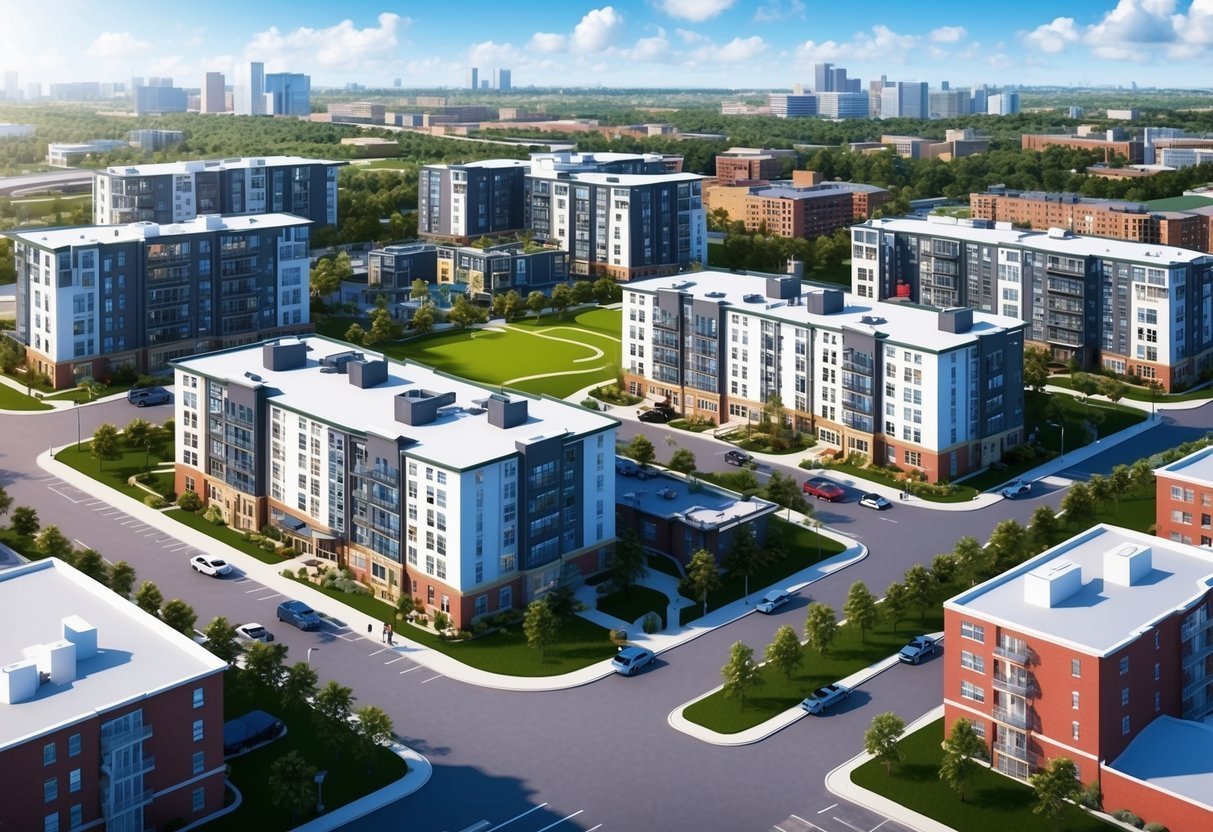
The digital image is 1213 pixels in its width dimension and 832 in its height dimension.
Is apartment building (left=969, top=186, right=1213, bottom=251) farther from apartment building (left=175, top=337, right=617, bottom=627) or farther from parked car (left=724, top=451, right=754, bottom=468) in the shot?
apartment building (left=175, top=337, right=617, bottom=627)

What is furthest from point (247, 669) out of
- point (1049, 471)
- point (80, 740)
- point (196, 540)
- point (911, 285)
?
point (911, 285)

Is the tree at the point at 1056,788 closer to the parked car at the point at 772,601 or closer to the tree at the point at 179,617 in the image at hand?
the parked car at the point at 772,601

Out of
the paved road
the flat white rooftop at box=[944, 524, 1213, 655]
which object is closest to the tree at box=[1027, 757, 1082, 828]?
the flat white rooftop at box=[944, 524, 1213, 655]

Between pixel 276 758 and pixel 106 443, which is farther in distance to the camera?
pixel 106 443

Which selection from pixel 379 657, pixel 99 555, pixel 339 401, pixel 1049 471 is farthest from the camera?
pixel 1049 471

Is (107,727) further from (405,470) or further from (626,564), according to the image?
(626,564)

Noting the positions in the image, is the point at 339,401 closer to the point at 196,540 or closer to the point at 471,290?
the point at 196,540

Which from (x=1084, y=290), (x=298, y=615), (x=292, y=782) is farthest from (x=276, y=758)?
(x=1084, y=290)

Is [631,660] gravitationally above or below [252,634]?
below
